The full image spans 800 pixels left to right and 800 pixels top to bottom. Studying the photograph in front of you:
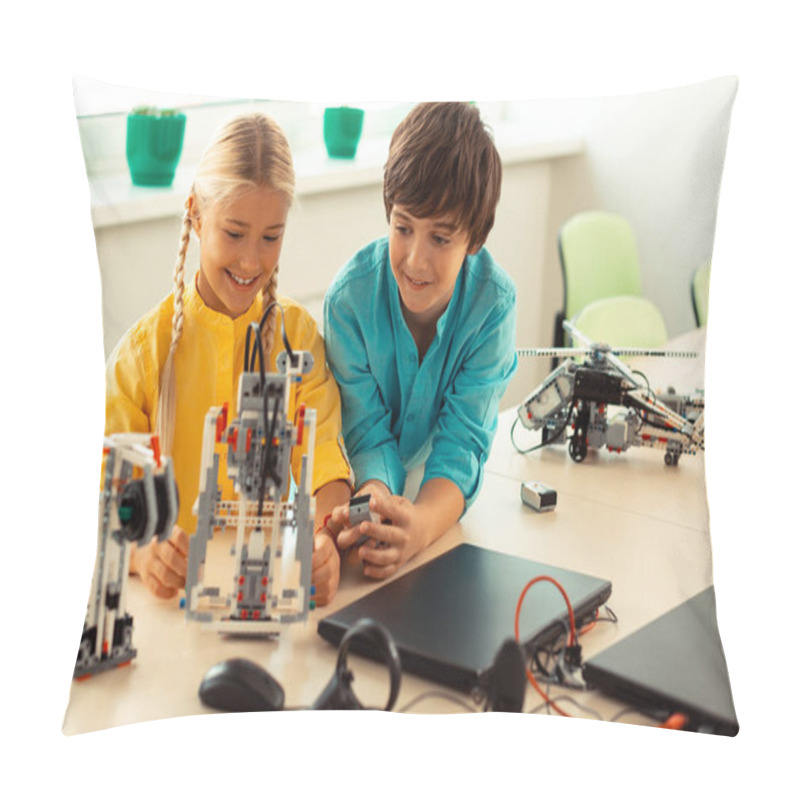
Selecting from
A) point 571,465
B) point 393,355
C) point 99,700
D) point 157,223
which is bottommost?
point 99,700

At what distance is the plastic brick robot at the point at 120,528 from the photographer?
5.56ft

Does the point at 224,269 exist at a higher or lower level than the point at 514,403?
higher

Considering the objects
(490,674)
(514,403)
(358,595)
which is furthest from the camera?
(514,403)

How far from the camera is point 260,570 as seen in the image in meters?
1.74

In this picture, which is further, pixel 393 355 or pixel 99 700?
pixel 393 355

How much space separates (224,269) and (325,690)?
0.59m

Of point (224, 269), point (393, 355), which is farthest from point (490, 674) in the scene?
point (224, 269)

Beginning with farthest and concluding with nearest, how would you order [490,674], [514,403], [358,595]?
[514,403] < [358,595] < [490,674]

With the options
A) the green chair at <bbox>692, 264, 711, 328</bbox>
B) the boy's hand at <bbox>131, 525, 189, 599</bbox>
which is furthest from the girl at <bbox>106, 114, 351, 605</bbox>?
the green chair at <bbox>692, 264, 711, 328</bbox>

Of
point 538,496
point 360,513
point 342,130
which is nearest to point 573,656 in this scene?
point 538,496

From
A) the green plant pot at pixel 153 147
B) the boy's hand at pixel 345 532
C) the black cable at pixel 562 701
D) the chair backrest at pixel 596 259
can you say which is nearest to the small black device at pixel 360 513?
the boy's hand at pixel 345 532

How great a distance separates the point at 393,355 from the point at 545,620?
1.44 feet

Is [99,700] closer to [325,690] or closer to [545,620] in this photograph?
[325,690]

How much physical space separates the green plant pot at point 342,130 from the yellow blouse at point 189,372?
0.73ft
